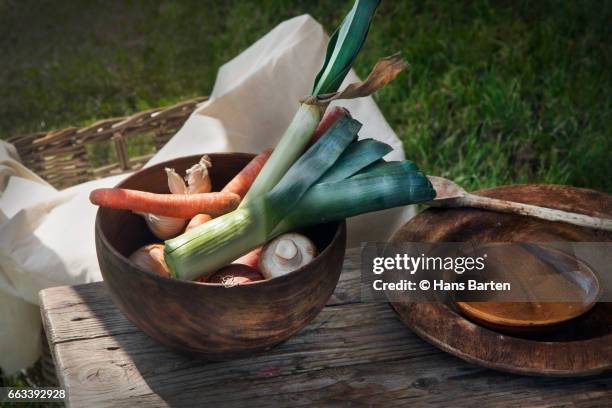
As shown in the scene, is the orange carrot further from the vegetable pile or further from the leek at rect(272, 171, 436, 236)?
the leek at rect(272, 171, 436, 236)

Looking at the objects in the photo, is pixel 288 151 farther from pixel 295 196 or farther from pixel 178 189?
pixel 178 189

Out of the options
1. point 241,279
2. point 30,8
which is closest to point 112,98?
point 30,8

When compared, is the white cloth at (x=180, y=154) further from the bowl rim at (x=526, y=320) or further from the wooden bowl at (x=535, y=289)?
the bowl rim at (x=526, y=320)

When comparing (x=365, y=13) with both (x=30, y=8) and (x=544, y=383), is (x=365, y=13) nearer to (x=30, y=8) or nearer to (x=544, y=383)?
(x=544, y=383)

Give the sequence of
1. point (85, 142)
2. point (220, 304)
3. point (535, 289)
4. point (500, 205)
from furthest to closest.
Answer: point (85, 142)
point (500, 205)
point (535, 289)
point (220, 304)

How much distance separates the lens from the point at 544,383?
1097mm

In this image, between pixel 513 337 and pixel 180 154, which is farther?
pixel 180 154

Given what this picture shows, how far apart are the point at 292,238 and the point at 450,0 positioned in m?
2.79

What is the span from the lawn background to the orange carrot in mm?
1443

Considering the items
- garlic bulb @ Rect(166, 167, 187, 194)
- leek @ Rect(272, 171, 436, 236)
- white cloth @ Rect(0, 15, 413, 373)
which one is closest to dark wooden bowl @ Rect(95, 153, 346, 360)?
leek @ Rect(272, 171, 436, 236)

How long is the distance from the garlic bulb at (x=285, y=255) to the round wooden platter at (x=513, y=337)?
0.61ft

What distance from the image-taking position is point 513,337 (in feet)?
3.59

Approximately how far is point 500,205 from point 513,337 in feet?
0.97

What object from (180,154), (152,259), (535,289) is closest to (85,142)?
(180,154)
